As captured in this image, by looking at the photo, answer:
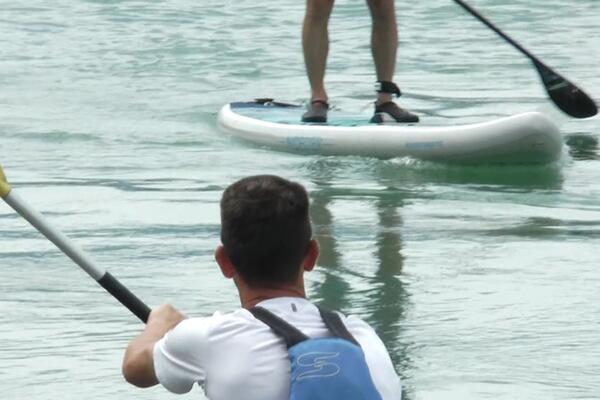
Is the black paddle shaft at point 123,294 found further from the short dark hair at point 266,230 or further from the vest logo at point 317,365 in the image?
the vest logo at point 317,365

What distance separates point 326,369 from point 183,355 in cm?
31

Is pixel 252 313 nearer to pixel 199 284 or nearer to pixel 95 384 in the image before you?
pixel 95 384

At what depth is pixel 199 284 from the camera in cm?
631

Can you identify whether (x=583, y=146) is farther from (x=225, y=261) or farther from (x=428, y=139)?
(x=225, y=261)

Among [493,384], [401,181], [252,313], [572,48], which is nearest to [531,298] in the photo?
[493,384]

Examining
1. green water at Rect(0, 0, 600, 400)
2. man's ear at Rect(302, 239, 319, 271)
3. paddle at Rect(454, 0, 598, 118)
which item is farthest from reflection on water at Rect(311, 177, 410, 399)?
man's ear at Rect(302, 239, 319, 271)

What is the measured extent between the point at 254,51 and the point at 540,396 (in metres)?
8.31

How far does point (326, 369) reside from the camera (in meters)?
2.98

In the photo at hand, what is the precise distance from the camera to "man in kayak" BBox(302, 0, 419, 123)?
29.7 ft

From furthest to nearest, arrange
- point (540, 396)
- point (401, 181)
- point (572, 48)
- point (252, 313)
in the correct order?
point (572, 48) → point (401, 181) → point (540, 396) → point (252, 313)

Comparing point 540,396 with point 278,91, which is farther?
point 278,91

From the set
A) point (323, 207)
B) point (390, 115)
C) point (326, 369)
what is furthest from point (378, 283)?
point (326, 369)

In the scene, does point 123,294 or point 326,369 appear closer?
point 326,369

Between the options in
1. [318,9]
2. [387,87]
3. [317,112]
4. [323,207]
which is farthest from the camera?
[317,112]
